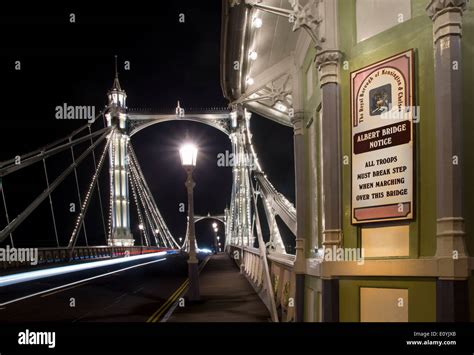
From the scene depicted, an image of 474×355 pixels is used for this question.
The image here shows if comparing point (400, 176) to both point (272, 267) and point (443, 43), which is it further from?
point (272, 267)

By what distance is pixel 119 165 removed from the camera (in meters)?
54.7

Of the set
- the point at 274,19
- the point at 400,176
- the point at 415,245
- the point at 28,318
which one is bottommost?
the point at 28,318

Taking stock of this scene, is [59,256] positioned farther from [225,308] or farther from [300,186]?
[300,186]

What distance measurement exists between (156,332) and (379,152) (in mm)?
3755

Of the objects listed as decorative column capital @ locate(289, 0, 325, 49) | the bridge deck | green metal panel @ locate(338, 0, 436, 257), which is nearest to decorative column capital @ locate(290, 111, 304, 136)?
decorative column capital @ locate(289, 0, 325, 49)

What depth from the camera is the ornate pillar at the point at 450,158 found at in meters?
4.89

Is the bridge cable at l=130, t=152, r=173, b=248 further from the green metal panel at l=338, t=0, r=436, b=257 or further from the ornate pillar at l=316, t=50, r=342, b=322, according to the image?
the green metal panel at l=338, t=0, r=436, b=257

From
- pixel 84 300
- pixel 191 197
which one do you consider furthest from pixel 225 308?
pixel 84 300

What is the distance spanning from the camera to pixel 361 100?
6.18 meters

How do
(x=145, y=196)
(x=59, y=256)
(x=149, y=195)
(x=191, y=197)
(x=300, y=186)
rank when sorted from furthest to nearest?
(x=149, y=195)
(x=145, y=196)
(x=59, y=256)
(x=191, y=197)
(x=300, y=186)

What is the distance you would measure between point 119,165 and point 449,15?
5203cm

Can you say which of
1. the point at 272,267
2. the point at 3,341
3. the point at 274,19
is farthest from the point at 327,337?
the point at 272,267

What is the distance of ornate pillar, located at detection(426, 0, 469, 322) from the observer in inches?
192

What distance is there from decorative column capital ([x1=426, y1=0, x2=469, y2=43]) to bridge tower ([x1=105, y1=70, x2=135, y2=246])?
4932 centimetres
